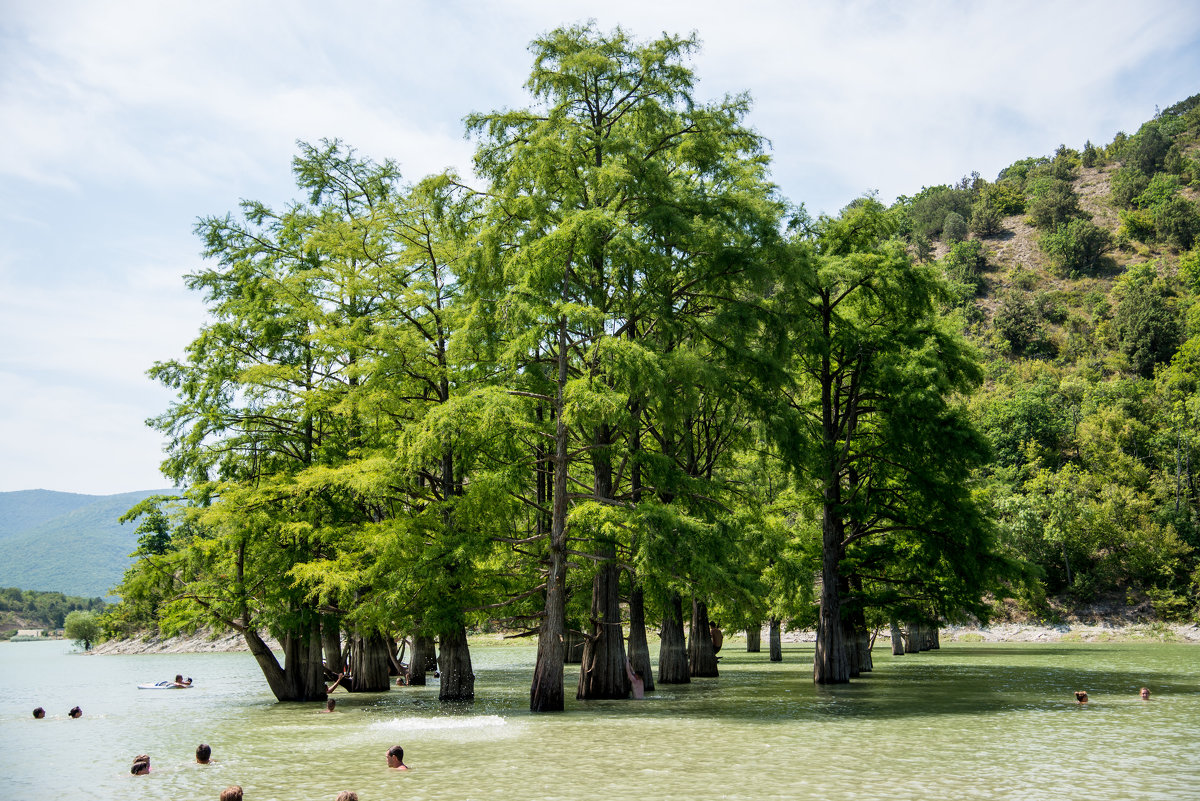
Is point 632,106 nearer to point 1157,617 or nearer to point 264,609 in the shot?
point 264,609

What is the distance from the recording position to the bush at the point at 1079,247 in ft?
401

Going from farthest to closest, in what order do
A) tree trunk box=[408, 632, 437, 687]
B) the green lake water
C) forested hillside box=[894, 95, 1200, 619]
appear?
forested hillside box=[894, 95, 1200, 619] → tree trunk box=[408, 632, 437, 687] → the green lake water

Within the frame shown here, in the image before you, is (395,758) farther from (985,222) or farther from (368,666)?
(985,222)

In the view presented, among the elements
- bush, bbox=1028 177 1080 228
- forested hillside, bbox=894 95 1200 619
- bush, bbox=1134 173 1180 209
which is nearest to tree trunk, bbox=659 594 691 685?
forested hillside, bbox=894 95 1200 619

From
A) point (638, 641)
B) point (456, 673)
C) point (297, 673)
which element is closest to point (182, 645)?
point (297, 673)

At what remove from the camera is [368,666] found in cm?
3256

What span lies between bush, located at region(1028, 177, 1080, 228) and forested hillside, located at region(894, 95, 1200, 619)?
0.28m

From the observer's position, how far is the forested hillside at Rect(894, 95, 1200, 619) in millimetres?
66250

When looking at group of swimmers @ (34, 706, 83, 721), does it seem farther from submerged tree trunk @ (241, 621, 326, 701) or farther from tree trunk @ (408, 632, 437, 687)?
tree trunk @ (408, 632, 437, 687)

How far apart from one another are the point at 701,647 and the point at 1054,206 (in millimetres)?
127576

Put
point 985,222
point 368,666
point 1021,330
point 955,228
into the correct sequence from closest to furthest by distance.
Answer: point 368,666 < point 1021,330 < point 985,222 < point 955,228

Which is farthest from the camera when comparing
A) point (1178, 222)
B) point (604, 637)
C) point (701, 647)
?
point (1178, 222)

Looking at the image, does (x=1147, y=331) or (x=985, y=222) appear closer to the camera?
(x=1147, y=331)

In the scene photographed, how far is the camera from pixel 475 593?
23812 mm
